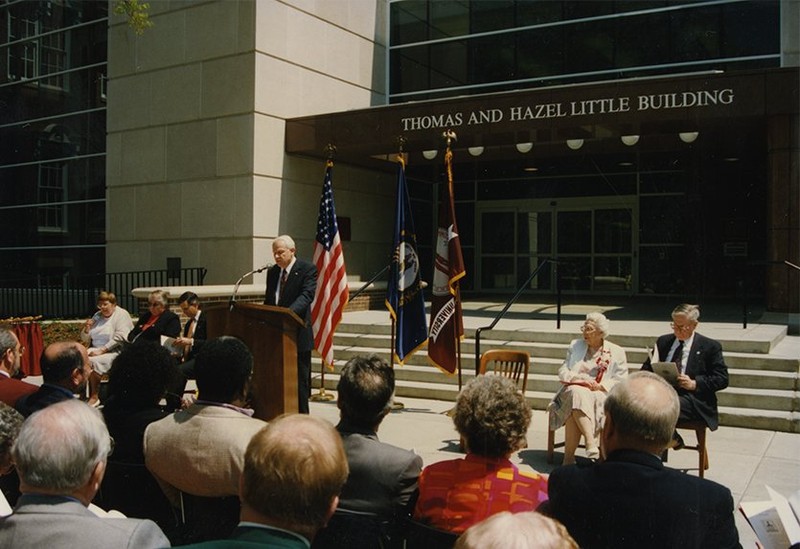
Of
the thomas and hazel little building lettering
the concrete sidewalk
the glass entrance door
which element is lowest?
the concrete sidewalk

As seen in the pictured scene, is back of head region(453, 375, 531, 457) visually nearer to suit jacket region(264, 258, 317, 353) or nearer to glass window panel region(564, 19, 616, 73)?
suit jacket region(264, 258, 317, 353)

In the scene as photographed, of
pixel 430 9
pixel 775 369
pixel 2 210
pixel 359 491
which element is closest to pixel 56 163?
pixel 2 210

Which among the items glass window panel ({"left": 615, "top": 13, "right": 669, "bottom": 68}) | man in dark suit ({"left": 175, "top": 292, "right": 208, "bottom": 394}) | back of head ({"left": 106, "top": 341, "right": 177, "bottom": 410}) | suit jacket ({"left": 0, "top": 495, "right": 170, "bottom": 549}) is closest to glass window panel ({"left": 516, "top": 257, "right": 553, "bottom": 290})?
glass window panel ({"left": 615, "top": 13, "right": 669, "bottom": 68})

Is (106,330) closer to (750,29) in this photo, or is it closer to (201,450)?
(201,450)

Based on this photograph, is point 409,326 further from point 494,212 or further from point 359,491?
point 494,212

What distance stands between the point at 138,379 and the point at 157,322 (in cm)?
533

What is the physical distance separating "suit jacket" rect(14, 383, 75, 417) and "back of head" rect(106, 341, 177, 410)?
506 millimetres

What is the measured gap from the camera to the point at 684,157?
1648cm

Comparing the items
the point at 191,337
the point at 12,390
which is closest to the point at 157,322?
the point at 191,337

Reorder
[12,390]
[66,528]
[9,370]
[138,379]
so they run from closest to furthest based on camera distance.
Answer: [66,528], [138,379], [12,390], [9,370]

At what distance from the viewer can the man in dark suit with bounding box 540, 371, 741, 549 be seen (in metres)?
2.44

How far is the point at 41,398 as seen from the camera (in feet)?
13.5

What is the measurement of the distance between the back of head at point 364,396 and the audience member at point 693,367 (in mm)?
3480

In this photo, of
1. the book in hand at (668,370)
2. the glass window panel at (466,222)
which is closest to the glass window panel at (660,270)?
the glass window panel at (466,222)
